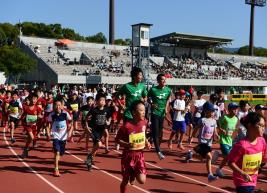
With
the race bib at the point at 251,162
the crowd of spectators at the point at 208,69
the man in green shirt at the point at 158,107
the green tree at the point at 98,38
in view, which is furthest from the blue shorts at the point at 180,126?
the green tree at the point at 98,38

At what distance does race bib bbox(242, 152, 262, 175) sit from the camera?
4758 mm

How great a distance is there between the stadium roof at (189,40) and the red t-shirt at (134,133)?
55.3 metres

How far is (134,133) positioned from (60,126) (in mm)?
3265

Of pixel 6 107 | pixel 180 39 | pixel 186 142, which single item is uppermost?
pixel 180 39

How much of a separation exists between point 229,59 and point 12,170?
2503 inches

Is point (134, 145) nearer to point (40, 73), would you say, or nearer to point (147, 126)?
point (147, 126)

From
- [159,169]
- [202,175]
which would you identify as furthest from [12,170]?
[202,175]

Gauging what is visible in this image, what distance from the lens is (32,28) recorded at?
7575 cm

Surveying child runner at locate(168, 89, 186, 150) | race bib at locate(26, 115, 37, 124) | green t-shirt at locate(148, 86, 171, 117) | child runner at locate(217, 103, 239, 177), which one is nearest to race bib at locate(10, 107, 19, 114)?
race bib at locate(26, 115, 37, 124)

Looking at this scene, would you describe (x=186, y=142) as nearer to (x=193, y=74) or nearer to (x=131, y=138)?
(x=131, y=138)

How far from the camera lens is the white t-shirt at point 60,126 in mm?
9188

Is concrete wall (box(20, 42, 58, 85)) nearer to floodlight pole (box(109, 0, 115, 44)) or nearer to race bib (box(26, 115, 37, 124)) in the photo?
floodlight pole (box(109, 0, 115, 44))

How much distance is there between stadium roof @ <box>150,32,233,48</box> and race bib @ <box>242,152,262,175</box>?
5678cm

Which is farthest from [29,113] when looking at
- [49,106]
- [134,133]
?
[134,133]
